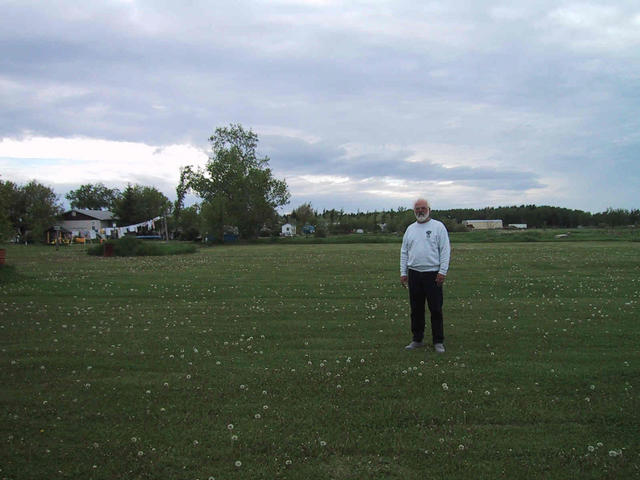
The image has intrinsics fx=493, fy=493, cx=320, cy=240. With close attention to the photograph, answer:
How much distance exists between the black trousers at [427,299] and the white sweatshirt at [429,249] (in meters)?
0.15

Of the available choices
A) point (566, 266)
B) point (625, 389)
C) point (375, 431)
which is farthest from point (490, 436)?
point (566, 266)

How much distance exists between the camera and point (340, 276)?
21.8 metres

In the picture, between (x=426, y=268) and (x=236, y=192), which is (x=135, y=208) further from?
(x=426, y=268)

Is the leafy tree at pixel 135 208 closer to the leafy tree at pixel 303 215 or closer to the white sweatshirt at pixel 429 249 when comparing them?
the leafy tree at pixel 303 215

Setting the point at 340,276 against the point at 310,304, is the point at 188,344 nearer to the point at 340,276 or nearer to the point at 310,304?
the point at 310,304

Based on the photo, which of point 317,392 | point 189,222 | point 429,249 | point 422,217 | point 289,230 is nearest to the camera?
point 317,392

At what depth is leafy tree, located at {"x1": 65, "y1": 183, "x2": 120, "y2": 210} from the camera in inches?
5999

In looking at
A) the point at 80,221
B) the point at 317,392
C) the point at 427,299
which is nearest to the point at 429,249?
the point at 427,299

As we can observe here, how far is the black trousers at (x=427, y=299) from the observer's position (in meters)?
8.97

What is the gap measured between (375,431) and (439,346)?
3.73m

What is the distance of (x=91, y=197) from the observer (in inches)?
6043

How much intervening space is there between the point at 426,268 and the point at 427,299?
58cm

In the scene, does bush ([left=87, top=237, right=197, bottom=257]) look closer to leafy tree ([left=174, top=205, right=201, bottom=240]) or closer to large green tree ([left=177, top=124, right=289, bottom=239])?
large green tree ([left=177, top=124, right=289, bottom=239])

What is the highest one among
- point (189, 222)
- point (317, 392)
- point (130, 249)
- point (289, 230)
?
point (189, 222)
